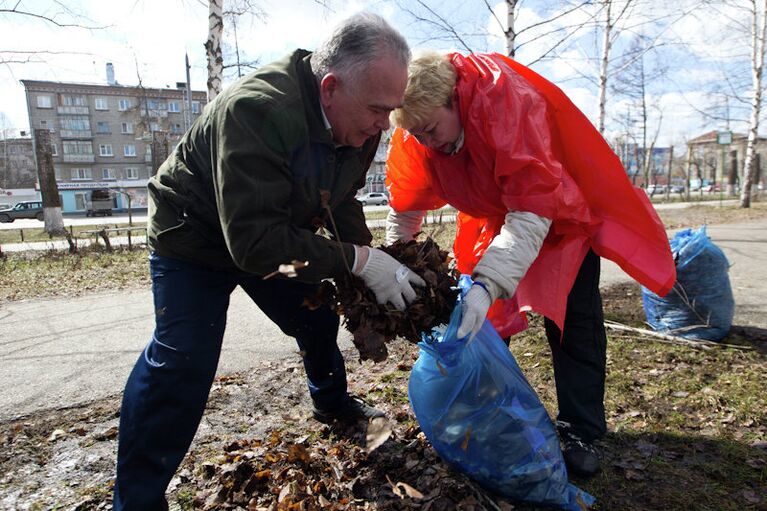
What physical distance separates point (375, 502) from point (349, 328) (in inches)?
28.2

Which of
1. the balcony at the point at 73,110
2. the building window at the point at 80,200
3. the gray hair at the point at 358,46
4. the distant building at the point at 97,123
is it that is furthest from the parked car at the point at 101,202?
the gray hair at the point at 358,46

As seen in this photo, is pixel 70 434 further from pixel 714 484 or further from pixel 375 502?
pixel 714 484

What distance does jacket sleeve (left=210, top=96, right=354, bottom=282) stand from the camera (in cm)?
156

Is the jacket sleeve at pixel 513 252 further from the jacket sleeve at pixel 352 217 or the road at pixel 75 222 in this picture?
the road at pixel 75 222

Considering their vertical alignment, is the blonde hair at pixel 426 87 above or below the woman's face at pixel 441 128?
above

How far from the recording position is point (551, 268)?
6.73 ft

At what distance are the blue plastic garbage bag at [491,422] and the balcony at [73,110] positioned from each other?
62.3m

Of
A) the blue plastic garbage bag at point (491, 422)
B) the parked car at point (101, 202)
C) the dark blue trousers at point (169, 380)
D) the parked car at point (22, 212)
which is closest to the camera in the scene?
the dark blue trousers at point (169, 380)

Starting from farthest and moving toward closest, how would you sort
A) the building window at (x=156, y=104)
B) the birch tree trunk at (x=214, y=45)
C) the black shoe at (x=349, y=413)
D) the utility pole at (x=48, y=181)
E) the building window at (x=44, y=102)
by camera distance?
the building window at (x=156, y=104), the building window at (x=44, y=102), the utility pole at (x=48, y=181), the birch tree trunk at (x=214, y=45), the black shoe at (x=349, y=413)

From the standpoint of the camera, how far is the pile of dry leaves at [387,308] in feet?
5.97

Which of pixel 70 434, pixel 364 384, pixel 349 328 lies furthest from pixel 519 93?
pixel 70 434

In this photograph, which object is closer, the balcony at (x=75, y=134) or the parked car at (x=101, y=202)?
the parked car at (x=101, y=202)

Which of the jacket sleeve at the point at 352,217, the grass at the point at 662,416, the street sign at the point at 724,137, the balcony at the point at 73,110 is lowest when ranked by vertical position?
the grass at the point at 662,416

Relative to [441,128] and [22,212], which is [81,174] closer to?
[22,212]
